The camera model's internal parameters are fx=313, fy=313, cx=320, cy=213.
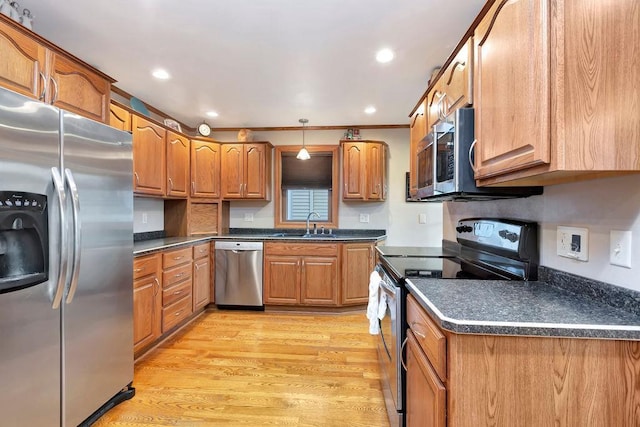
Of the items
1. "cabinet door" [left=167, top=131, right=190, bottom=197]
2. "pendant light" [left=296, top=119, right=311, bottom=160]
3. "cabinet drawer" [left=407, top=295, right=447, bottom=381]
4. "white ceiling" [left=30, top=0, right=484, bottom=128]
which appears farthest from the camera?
"pendant light" [left=296, top=119, right=311, bottom=160]

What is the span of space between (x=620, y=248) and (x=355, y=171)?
123 inches

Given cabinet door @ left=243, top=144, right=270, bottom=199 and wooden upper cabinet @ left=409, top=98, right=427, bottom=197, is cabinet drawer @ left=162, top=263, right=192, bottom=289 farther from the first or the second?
wooden upper cabinet @ left=409, top=98, right=427, bottom=197

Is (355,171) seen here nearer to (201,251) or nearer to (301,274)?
(301,274)

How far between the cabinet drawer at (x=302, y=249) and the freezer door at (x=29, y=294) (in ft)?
7.36

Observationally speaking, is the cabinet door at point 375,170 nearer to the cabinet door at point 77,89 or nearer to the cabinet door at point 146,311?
the cabinet door at point 146,311

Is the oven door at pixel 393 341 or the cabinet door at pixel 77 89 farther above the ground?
the cabinet door at pixel 77 89

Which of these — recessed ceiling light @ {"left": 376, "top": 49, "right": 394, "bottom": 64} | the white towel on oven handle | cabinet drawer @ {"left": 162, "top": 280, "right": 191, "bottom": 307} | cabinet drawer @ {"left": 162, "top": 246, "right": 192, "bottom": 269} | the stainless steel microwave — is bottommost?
cabinet drawer @ {"left": 162, "top": 280, "right": 191, "bottom": 307}

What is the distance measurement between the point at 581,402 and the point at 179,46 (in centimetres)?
275

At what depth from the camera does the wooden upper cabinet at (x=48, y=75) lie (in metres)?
1.46

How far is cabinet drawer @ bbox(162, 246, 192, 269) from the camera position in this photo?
107 inches

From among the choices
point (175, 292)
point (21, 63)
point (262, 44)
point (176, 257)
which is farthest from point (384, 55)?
point (175, 292)

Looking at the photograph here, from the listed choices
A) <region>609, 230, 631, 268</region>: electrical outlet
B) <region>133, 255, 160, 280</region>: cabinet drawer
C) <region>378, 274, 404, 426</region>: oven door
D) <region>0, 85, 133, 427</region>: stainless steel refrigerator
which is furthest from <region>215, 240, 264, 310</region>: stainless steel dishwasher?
<region>609, 230, 631, 268</region>: electrical outlet

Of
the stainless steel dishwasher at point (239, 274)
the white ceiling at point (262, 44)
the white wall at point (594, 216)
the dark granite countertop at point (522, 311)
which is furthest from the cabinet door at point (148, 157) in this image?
the white wall at point (594, 216)

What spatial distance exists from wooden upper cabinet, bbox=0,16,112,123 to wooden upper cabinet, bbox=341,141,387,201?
264cm
